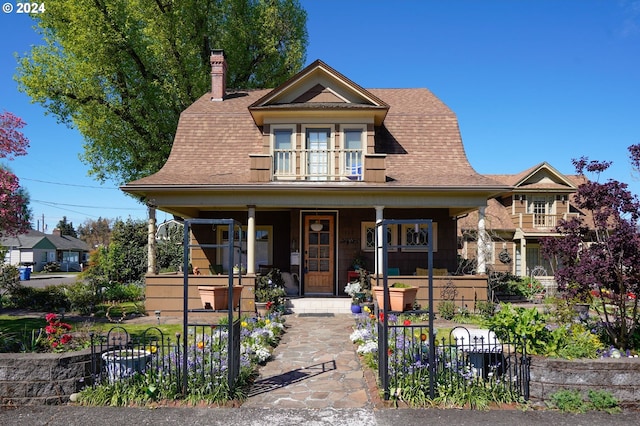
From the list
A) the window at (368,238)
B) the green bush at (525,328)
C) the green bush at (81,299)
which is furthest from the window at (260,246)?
the green bush at (525,328)

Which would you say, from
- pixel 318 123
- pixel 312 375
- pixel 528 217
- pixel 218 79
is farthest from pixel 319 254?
pixel 528 217

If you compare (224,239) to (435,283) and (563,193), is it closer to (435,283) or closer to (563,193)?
(435,283)

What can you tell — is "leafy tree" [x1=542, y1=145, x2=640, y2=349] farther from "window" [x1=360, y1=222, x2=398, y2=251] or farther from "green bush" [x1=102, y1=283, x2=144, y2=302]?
"green bush" [x1=102, y1=283, x2=144, y2=302]

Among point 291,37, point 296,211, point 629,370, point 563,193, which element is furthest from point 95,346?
point 563,193

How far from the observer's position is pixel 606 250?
662 cm

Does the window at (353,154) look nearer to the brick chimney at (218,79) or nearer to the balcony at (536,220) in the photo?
the brick chimney at (218,79)

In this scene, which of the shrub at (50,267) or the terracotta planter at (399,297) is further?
the shrub at (50,267)

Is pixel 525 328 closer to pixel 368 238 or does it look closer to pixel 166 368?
pixel 166 368

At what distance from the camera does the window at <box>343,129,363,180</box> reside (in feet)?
43.1

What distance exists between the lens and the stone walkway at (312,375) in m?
5.50

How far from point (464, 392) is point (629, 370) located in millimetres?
2022

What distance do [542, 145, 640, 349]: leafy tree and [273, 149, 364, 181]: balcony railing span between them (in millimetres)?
6958

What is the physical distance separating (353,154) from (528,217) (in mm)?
14836

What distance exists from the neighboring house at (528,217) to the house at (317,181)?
10291mm
